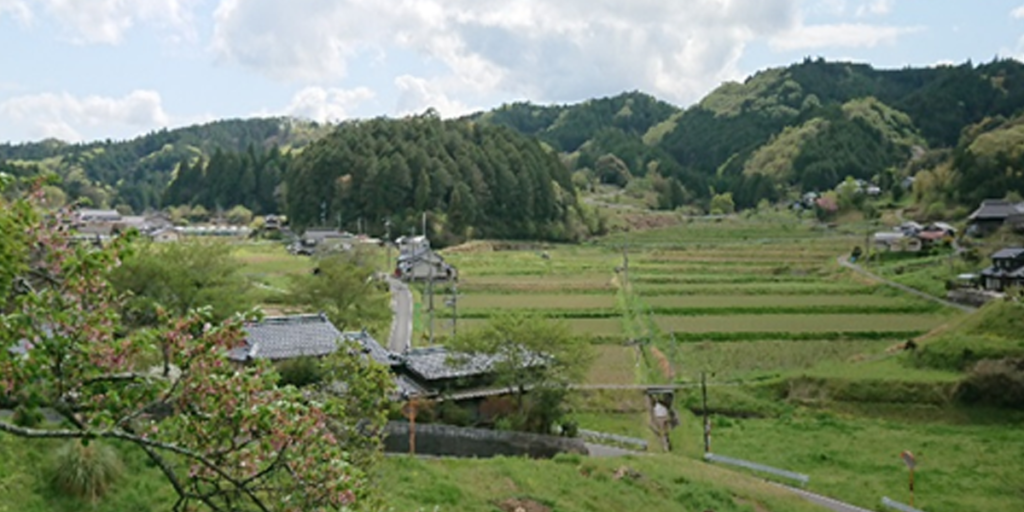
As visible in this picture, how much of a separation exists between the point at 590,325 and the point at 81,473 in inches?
1094

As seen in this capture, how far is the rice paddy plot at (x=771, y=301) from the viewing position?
4169cm

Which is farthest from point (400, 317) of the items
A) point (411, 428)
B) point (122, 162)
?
point (122, 162)

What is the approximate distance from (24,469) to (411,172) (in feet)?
263

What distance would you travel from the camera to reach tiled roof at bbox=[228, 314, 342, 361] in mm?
23719

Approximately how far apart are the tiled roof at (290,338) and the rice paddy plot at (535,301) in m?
16.6

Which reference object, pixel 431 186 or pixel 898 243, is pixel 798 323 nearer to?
pixel 898 243

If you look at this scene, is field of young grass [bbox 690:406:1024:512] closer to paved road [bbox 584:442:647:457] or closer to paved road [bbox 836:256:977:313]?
paved road [bbox 584:442:647:457]

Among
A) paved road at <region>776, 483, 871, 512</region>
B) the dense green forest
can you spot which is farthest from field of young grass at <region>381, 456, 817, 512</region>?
the dense green forest

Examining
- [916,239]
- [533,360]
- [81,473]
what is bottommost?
[533,360]

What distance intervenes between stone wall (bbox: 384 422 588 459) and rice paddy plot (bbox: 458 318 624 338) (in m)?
13.7

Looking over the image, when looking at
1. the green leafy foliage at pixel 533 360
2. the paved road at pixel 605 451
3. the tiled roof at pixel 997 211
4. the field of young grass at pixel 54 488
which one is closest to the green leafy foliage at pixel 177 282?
the green leafy foliage at pixel 533 360

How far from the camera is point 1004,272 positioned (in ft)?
134

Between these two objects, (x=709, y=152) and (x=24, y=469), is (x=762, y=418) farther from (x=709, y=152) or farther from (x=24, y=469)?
(x=709, y=152)

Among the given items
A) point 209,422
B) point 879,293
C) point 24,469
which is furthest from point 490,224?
point 209,422
